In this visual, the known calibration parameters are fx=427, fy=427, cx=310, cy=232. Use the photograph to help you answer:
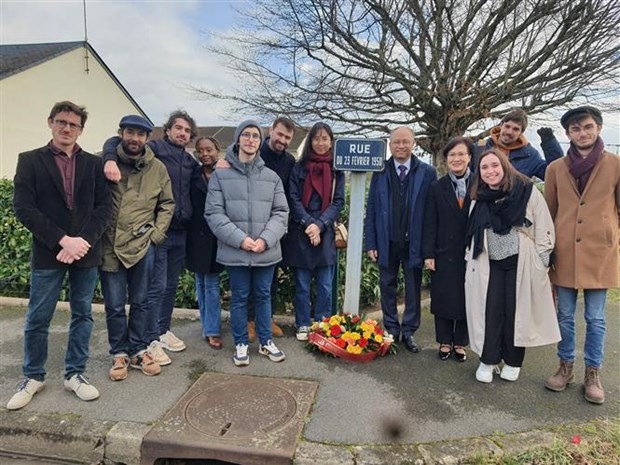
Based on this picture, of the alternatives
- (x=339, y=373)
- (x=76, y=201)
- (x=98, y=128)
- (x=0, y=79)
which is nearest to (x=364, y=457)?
(x=339, y=373)

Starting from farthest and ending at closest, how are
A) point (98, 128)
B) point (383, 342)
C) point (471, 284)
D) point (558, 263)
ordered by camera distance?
point (98, 128) → point (383, 342) → point (471, 284) → point (558, 263)

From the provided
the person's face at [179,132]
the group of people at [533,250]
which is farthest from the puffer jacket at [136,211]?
the group of people at [533,250]

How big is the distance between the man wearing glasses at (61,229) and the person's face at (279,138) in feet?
5.00

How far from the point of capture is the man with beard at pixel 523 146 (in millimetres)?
3750

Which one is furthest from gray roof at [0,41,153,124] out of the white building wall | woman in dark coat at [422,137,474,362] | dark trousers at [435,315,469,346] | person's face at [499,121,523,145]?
dark trousers at [435,315,469,346]

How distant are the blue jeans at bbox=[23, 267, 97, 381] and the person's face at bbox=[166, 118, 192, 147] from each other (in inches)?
50.8

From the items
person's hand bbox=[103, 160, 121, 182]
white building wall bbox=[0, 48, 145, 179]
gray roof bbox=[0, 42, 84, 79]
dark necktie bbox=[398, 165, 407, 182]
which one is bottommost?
person's hand bbox=[103, 160, 121, 182]

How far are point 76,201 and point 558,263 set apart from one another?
3486mm

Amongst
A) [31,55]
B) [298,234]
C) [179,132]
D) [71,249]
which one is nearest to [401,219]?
[298,234]

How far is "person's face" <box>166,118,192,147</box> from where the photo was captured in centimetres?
365

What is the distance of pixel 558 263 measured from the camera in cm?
320

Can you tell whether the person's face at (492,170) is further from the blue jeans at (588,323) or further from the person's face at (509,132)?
the blue jeans at (588,323)

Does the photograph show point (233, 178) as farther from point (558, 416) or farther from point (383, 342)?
point (558, 416)

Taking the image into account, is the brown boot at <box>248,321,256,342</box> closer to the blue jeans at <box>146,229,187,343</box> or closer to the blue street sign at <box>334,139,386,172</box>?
the blue jeans at <box>146,229,187,343</box>
